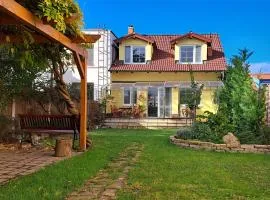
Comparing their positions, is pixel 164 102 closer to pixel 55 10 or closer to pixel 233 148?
pixel 233 148

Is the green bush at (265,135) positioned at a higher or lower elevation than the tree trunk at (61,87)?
lower

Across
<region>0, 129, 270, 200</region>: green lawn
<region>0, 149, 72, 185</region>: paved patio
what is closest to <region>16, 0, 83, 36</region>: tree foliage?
<region>0, 129, 270, 200</region>: green lawn

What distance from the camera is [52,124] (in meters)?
15.7

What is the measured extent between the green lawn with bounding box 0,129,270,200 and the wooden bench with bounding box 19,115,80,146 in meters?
2.12

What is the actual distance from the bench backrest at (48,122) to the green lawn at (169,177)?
7.29 feet

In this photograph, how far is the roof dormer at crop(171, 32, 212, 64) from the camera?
35781mm

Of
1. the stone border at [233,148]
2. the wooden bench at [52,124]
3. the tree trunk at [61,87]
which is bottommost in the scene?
the stone border at [233,148]

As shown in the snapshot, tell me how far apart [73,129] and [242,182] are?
24.9ft

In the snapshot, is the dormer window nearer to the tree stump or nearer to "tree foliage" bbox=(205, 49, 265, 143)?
"tree foliage" bbox=(205, 49, 265, 143)

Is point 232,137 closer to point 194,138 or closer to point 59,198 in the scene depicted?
point 194,138

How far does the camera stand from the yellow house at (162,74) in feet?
116

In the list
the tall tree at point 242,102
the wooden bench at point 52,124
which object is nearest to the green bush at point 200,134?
the tall tree at point 242,102

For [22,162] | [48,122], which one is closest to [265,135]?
[48,122]

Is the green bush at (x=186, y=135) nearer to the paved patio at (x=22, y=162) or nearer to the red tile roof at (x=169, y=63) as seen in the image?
the paved patio at (x=22, y=162)
